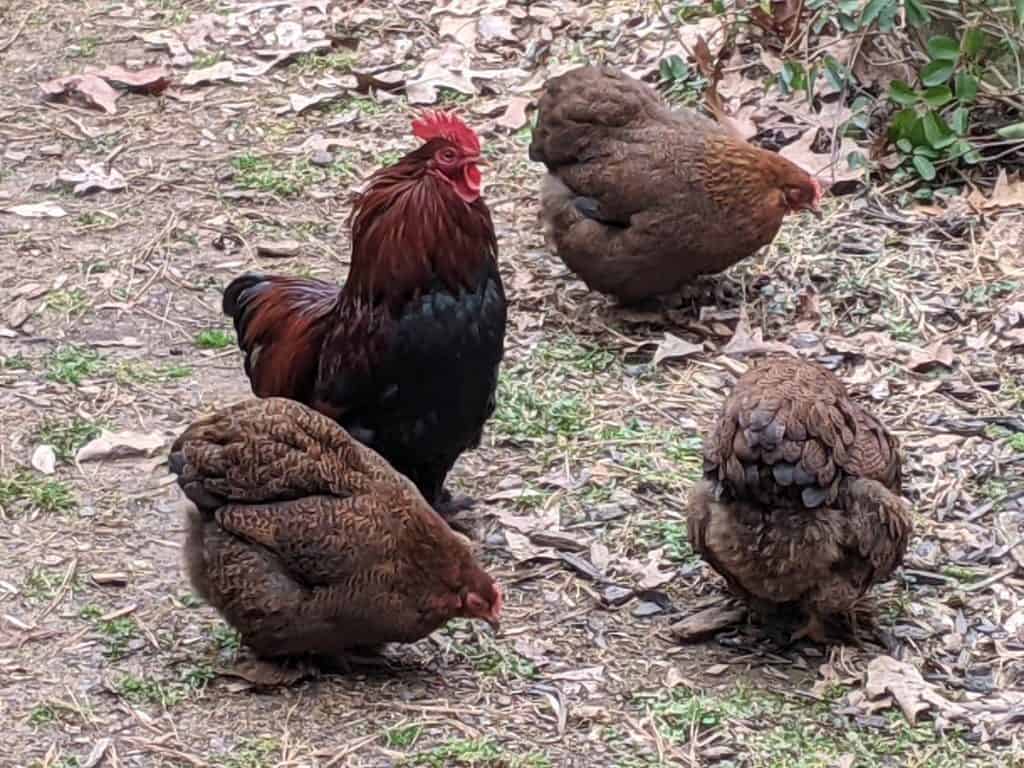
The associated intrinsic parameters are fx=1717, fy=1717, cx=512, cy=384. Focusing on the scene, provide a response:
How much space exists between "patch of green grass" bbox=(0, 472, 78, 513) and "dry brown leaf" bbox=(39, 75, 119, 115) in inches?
140

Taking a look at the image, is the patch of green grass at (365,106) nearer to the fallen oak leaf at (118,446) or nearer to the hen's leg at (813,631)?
the fallen oak leaf at (118,446)

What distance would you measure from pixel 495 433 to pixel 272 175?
2.53 meters

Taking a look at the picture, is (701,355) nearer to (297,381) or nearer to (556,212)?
(556,212)

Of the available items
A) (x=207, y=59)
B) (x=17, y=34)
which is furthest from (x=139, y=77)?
(x=17, y=34)

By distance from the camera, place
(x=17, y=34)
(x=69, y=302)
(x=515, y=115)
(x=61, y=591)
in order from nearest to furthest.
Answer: (x=61, y=591), (x=69, y=302), (x=515, y=115), (x=17, y=34)

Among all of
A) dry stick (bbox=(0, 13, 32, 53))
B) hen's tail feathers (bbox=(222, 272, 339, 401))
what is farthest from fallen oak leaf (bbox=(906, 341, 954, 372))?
dry stick (bbox=(0, 13, 32, 53))

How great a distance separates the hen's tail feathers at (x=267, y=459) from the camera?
510 cm

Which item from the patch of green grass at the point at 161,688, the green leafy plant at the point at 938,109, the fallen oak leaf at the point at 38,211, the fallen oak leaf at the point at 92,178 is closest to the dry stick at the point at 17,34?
the fallen oak leaf at the point at 92,178

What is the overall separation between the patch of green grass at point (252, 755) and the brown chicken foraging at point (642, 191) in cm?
308

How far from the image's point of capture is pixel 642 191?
285 inches

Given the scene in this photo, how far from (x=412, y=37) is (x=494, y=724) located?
5765mm

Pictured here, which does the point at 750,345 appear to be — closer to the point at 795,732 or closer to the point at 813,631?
the point at 813,631

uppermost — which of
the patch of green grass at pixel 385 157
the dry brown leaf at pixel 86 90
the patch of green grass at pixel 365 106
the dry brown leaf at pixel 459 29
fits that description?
the dry brown leaf at pixel 459 29

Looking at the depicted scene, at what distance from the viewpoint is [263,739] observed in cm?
492
